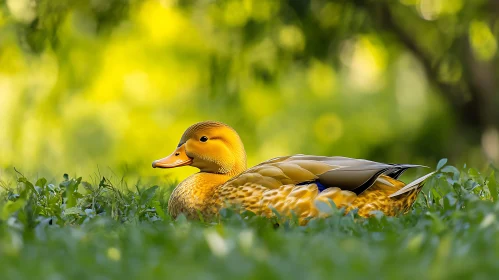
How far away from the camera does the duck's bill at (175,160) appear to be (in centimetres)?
552

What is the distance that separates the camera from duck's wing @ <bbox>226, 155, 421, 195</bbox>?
4977 mm

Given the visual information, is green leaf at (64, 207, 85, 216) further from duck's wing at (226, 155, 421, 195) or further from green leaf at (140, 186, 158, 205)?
duck's wing at (226, 155, 421, 195)

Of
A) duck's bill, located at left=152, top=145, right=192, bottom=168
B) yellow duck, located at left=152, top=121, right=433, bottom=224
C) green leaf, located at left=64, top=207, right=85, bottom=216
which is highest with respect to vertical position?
duck's bill, located at left=152, top=145, right=192, bottom=168

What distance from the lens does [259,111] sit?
64.1 feet

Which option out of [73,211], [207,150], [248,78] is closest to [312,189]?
[207,150]

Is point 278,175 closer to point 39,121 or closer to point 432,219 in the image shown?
point 432,219

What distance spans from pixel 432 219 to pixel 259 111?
15.2 meters

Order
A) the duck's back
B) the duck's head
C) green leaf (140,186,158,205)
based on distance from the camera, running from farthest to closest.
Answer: the duck's head
green leaf (140,186,158,205)
the duck's back

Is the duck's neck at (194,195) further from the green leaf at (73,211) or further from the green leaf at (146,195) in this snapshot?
the green leaf at (73,211)

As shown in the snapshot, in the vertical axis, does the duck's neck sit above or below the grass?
below

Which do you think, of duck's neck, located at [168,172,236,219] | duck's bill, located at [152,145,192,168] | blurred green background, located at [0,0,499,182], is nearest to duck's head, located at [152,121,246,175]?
duck's bill, located at [152,145,192,168]

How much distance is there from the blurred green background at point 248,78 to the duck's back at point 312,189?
73.3 inches

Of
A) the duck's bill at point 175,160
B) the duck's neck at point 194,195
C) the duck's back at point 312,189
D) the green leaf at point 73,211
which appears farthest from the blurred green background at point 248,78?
the duck's back at point 312,189

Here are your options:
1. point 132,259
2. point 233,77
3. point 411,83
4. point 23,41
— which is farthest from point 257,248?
point 411,83
